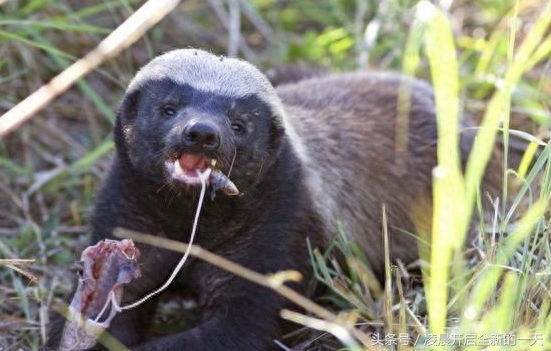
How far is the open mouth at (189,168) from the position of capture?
3.62 metres

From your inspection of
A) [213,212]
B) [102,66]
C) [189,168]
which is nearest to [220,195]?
[213,212]

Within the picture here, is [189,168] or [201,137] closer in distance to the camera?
[201,137]

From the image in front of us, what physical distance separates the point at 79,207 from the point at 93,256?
5.53 ft

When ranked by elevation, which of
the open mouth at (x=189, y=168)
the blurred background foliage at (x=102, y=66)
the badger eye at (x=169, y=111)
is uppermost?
the badger eye at (x=169, y=111)

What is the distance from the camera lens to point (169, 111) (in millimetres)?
3814

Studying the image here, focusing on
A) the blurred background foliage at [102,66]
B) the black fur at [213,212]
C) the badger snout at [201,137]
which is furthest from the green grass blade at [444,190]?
the blurred background foliage at [102,66]

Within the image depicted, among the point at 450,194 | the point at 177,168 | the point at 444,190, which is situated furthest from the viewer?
the point at 177,168

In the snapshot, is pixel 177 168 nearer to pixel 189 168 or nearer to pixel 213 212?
pixel 189 168

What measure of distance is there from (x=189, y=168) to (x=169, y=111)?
0.27m

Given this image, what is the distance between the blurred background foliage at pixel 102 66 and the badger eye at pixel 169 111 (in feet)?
2.69

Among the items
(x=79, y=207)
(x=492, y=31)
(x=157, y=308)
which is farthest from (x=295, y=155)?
(x=492, y=31)

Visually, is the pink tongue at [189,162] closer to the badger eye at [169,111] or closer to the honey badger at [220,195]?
the honey badger at [220,195]

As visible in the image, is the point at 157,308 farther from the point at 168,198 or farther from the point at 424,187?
the point at 424,187

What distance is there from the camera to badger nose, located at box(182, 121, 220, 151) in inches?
136
